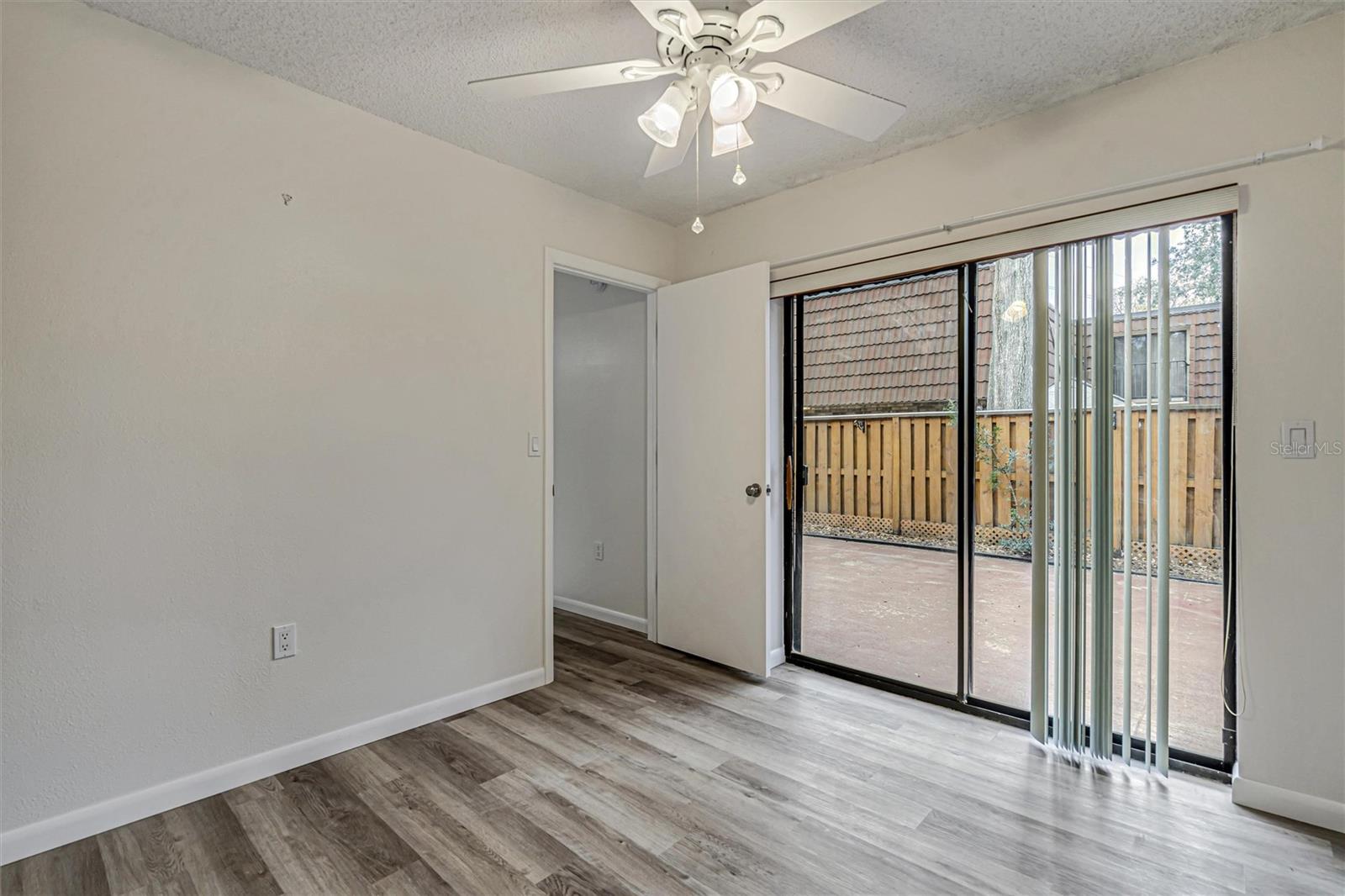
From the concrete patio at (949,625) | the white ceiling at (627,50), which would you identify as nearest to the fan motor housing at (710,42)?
the white ceiling at (627,50)

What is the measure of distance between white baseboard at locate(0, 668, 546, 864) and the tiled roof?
2222mm

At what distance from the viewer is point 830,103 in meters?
1.80

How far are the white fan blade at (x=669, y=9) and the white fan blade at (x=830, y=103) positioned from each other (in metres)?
0.23

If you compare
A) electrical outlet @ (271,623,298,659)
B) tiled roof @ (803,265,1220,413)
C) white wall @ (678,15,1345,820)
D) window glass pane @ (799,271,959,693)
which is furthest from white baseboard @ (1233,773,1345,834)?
electrical outlet @ (271,623,298,659)

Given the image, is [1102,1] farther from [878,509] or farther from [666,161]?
[878,509]

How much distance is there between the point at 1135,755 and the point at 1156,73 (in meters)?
2.42

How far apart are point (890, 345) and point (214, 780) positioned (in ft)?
10.3

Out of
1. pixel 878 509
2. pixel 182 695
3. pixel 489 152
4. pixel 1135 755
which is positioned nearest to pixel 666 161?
pixel 489 152

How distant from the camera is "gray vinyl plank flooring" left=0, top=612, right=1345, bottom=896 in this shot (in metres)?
1.69

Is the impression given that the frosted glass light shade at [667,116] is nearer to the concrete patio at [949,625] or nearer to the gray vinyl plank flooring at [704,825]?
the gray vinyl plank flooring at [704,825]

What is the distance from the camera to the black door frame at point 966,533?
6.98 feet

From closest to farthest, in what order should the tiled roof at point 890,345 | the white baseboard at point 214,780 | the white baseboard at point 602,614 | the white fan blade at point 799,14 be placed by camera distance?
the white fan blade at point 799,14 → the white baseboard at point 214,780 → the tiled roof at point 890,345 → the white baseboard at point 602,614

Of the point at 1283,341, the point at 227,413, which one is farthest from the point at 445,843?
the point at 1283,341

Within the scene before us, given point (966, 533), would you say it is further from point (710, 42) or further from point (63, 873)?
point (63, 873)
